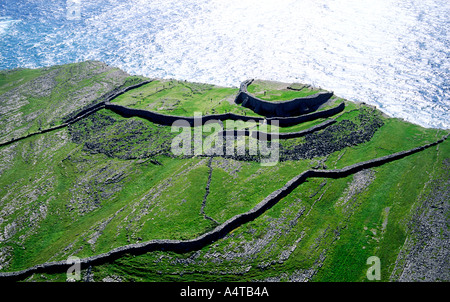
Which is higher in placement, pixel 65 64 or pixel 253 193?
pixel 65 64

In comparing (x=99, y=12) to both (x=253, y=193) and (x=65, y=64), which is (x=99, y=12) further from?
(x=253, y=193)

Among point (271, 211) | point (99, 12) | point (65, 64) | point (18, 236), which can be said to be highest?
point (99, 12)

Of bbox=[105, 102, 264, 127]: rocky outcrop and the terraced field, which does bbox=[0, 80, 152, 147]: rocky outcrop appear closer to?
the terraced field

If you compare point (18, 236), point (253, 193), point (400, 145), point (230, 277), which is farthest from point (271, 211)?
point (18, 236)

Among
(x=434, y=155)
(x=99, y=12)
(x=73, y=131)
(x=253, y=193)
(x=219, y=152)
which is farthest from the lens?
(x=99, y=12)

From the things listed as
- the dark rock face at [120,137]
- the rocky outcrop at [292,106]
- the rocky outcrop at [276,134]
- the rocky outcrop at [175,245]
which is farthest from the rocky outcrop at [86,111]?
the rocky outcrop at [175,245]

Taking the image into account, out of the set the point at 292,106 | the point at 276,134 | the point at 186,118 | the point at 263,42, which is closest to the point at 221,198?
the point at 276,134

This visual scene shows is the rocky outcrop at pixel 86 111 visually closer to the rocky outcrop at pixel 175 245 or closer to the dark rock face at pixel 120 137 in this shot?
the dark rock face at pixel 120 137

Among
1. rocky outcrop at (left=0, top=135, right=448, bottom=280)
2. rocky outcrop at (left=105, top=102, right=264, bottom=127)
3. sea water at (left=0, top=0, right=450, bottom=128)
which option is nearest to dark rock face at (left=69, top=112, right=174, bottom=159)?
rocky outcrop at (left=105, top=102, right=264, bottom=127)
